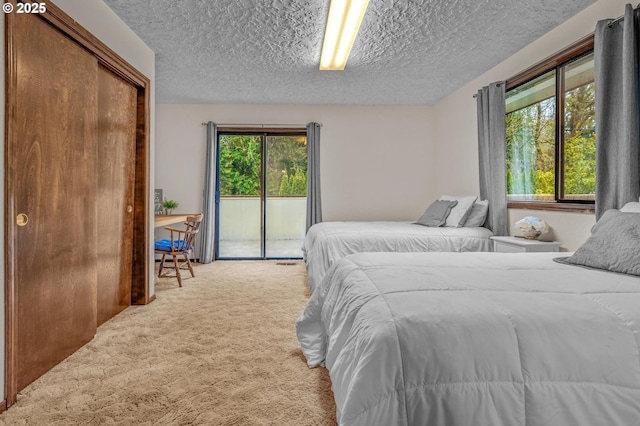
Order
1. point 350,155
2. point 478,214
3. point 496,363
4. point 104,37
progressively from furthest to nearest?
point 350,155, point 478,214, point 104,37, point 496,363

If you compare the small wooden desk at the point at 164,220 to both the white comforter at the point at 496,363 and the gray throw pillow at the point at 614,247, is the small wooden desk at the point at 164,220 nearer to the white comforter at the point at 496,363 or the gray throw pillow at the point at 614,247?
the white comforter at the point at 496,363

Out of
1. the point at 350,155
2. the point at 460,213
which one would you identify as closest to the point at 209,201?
the point at 350,155

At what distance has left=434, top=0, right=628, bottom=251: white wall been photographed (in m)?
2.81

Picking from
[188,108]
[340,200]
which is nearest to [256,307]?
[340,200]

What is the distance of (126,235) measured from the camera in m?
3.20

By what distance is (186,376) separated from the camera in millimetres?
2020

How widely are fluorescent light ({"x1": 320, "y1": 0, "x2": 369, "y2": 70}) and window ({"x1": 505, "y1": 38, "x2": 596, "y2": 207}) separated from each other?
5.73 feet

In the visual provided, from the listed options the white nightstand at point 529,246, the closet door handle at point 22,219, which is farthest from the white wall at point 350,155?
the closet door handle at point 22,219

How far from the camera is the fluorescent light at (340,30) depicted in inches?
103

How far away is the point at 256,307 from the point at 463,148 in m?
3.34

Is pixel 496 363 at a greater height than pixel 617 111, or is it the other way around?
pixel 617 111

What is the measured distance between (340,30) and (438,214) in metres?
2.31

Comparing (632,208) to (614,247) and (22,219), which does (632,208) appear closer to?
(614,247)

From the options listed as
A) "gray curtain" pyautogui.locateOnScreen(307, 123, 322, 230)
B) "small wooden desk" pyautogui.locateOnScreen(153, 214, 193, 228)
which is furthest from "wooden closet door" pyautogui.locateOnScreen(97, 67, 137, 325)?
"gray curtain" pyautogui.locateOnScreen(307, 123, 322, 230)
